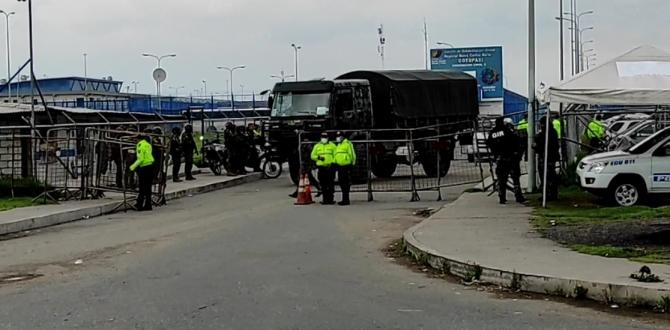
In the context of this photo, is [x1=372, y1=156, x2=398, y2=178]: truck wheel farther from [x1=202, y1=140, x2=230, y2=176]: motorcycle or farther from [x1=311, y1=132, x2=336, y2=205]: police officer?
[x1=202, y1=140, x2=230, y2=176]: motorcycle

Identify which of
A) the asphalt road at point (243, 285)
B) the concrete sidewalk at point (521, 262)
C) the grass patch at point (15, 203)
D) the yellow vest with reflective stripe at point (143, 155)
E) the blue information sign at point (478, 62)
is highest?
the blue information sign at point (478, 62)

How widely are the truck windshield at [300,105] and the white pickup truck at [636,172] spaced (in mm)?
10648

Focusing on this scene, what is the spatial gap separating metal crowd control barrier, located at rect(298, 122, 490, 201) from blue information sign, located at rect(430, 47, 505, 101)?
4529 cm

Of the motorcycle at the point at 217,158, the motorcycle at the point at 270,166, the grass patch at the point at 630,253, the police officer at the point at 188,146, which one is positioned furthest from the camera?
the motorcycle at the point at 217,158

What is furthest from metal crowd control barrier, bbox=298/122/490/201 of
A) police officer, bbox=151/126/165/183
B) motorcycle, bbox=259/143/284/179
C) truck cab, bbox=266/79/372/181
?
motorcycle, bbox=259/143/284/179

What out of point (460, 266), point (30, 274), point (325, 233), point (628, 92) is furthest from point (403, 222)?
point (30, 274)

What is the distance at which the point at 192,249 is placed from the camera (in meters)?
14.2

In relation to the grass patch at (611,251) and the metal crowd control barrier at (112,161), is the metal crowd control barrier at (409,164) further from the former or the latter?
the grass patch at (611,251)

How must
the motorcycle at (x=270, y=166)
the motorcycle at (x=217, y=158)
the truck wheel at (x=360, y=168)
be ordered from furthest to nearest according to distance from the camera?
the motorcycle at (x=217, y=158)
the motorcycle at (x=270, y=166)
the truck wheel at (x=360, y=168)

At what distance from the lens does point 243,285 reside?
10.6m

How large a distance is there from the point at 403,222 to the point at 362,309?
9052mm

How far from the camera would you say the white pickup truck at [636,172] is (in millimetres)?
18469

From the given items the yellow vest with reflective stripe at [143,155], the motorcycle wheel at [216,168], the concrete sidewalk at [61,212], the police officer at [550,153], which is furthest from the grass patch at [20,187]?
the police officer at [550,153]

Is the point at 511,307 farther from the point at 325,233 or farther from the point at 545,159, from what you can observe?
the point at 545,159
